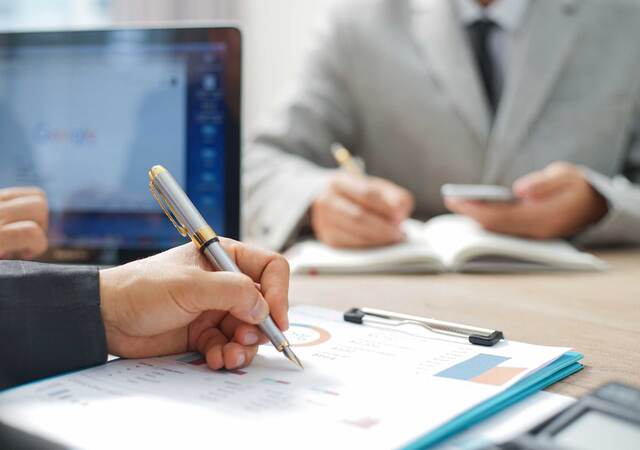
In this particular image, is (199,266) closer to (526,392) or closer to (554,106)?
(526,392)

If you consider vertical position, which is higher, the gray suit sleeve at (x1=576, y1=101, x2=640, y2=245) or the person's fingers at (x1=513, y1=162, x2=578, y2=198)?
the person's fingers at (x1=513, y1=162, x2=578, y2=198)

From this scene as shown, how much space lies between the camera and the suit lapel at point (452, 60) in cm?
134

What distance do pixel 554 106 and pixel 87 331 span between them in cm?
112

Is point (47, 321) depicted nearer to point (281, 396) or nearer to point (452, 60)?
point (281, 396)

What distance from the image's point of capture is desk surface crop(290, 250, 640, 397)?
529mm

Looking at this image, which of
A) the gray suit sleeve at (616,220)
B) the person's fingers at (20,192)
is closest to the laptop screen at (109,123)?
the person's fingers at (20,192)

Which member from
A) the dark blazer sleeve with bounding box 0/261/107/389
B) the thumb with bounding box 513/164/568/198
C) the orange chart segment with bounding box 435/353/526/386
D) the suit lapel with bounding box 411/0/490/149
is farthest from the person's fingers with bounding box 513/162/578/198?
the dark blazer sleeve with bounding box 0/261/107/389

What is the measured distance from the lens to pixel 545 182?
104 cm

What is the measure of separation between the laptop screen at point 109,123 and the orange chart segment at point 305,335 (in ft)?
0.84

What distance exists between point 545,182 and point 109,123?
65 centimetres

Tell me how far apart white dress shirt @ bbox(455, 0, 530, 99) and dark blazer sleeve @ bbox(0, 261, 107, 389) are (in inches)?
42.7

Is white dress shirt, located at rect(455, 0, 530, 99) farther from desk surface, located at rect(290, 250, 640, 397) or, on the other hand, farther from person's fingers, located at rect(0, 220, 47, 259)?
person's fingers, located at rect(0, 220, 47, 259)

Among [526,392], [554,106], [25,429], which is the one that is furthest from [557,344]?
[554,106]

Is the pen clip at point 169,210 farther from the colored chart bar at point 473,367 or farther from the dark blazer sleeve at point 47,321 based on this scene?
the colored chart bar at point 473,367
